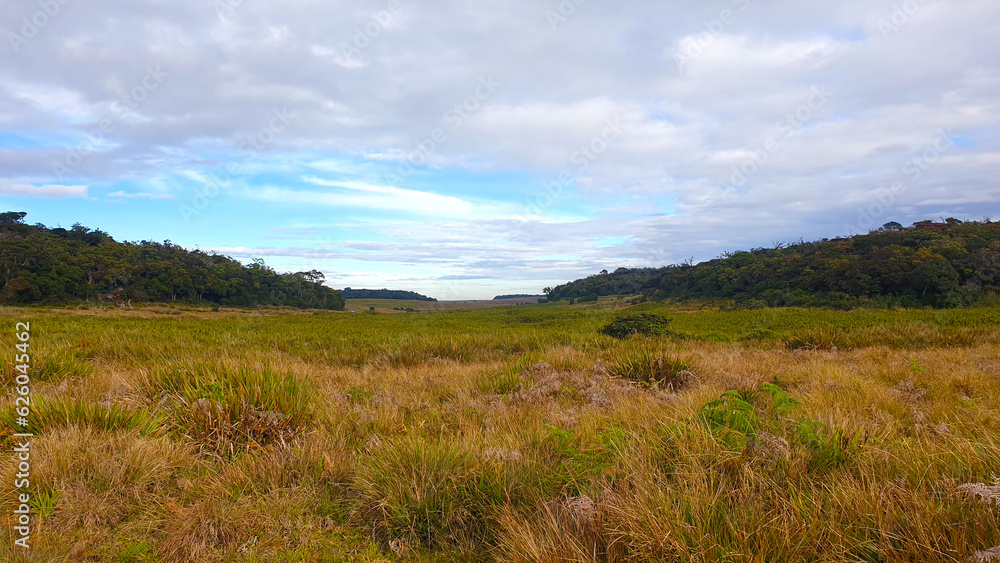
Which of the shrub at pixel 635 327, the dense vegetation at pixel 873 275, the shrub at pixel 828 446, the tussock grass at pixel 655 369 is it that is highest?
the dense vegetation at pixel 873 275

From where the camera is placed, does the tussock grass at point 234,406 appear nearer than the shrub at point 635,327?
Yes

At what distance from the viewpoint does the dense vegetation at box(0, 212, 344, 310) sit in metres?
61.7

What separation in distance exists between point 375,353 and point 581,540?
1149 centimetres

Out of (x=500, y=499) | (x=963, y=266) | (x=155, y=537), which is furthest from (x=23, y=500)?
(x=963, y=266)

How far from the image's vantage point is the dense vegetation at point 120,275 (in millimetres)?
61694

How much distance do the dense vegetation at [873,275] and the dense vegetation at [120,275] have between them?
8132 centimetres

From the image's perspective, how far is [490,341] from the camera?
14766 millimetres

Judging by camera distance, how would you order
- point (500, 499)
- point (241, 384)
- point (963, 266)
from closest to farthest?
1. point (500, 499)
2. point (241, 384)
3. point (963, 266)

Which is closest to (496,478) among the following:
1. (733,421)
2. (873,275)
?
(733,421)

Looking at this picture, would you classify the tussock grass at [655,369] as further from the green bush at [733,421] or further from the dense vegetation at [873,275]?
the dense vegetation at [873,275]

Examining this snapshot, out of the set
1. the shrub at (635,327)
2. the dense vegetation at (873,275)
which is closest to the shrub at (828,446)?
the shrub at (635,327)

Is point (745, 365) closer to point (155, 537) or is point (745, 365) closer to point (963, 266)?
point (155, 537)

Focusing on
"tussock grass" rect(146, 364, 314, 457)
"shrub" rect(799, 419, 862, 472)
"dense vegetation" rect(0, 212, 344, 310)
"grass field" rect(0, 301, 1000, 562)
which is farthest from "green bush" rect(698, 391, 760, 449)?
"dense vegetation" rect(0, 212, 344, 310)

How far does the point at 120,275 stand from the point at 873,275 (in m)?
103
